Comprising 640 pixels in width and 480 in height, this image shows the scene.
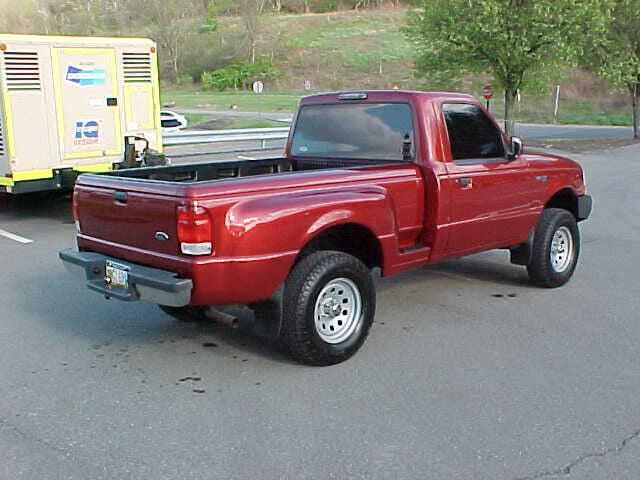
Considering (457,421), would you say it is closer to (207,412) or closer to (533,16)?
(207,412)

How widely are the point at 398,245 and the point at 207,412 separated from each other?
81.9 inches

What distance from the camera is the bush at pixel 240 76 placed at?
7038 centimetres

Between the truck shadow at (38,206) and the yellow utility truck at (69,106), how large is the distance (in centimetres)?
92

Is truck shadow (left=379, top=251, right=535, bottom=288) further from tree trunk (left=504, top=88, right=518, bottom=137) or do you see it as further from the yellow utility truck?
tree trunk (left=504, top=88, right=518, bottom=137)

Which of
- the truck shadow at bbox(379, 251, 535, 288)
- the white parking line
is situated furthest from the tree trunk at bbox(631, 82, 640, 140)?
the white parking line

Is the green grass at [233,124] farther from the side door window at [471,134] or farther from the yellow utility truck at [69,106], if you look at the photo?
the side door window at [471,134]

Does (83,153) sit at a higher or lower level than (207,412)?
higher

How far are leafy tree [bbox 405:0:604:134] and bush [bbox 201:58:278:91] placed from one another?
47086 mm

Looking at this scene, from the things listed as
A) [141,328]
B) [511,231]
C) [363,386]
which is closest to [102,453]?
[363,386]

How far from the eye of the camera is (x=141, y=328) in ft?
20.0

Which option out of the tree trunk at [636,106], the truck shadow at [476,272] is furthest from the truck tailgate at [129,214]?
the tree trunk at [636,106]

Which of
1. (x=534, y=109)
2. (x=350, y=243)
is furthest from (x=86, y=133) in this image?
(x=534, y=109)

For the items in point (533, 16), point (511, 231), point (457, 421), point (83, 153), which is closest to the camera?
point (457, 421)

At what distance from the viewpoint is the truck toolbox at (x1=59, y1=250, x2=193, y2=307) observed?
4.64 m
